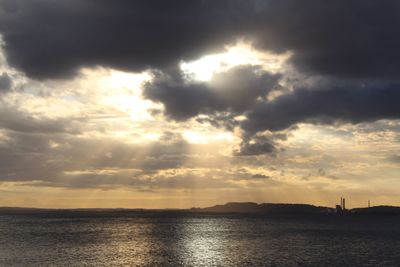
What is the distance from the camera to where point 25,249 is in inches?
4181

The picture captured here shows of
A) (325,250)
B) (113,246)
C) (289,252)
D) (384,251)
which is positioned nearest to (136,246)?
(113,246)

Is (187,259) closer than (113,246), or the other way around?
(187,259)

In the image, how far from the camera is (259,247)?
11406cm

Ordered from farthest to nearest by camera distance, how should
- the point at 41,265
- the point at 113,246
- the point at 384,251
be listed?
the point at 113,246 < the point at 384,251 < the point at 41,265

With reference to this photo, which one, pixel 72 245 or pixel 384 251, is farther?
pixel 72 245

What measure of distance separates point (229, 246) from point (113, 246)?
94.8ft

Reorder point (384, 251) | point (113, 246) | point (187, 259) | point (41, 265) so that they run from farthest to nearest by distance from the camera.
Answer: point (113, 246) < point (384, 251) < point (187, 259) < point (41, 265)

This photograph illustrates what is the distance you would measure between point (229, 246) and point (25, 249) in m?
48.3

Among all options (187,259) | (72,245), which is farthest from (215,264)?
(72,245)

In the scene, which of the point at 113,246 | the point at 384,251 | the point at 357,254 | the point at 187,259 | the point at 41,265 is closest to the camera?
the point at 41,265

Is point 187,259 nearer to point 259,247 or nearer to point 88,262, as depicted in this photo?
point 88,262

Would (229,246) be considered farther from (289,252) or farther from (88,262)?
(88,262)

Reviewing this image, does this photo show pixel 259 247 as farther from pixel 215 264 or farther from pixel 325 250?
pixel 215 264

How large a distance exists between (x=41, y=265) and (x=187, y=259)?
27.1 m
